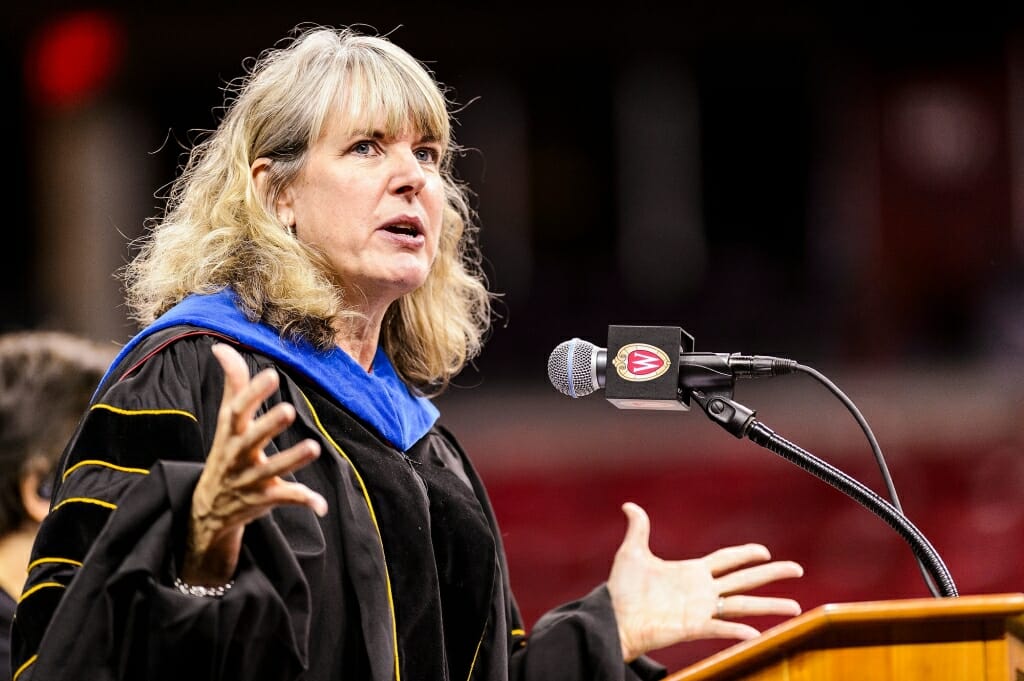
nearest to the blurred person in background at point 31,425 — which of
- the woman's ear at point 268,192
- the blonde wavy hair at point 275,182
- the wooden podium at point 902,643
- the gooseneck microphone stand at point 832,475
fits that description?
the blonde wavy hair at point 275,182

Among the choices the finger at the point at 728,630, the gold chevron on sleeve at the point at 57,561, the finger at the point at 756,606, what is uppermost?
the gold chevron on sleeve at the point at 57,561

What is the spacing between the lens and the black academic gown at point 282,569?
1455mm

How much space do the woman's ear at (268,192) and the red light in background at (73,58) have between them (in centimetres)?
515

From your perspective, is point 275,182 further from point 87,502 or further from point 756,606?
point 756,606

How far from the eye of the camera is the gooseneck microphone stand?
63.8 inches

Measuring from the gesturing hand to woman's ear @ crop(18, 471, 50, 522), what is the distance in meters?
1.09

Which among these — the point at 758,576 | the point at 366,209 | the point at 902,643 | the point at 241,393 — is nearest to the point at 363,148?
the point at 366,209

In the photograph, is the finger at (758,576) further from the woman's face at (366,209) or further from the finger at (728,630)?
the woman's face at (366,209)

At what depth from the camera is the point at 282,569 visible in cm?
154

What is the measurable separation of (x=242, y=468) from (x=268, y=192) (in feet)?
2.63

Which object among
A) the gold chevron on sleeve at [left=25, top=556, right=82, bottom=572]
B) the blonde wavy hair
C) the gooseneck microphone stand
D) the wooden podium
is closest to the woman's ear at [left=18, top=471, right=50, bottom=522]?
the blonde wavy hair

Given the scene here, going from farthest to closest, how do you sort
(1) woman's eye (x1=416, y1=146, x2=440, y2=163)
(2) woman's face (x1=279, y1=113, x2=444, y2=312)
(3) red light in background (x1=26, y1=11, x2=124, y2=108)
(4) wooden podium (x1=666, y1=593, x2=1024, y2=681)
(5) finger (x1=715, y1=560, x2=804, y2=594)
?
(3) red light in background (x1=26, y1=11, x2=124, y2=108), (1) woman's eye (x1=416, y1=146, x2=440, y2=163), (2) woman's face (x1=279, y1=113, x2=444, y2=312), (5) finger (x1=715, y1=560, x2=804, y2=594), (4) wooden podium (x1=666, y1=593, x2=1024, y2=681)

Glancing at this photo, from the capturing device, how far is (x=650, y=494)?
18.2ft

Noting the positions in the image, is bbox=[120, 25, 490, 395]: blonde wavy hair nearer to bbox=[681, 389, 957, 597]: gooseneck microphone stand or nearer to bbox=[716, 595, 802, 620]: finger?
bbox=[681, 389, 957, 597]: gooseneck microphone stand
